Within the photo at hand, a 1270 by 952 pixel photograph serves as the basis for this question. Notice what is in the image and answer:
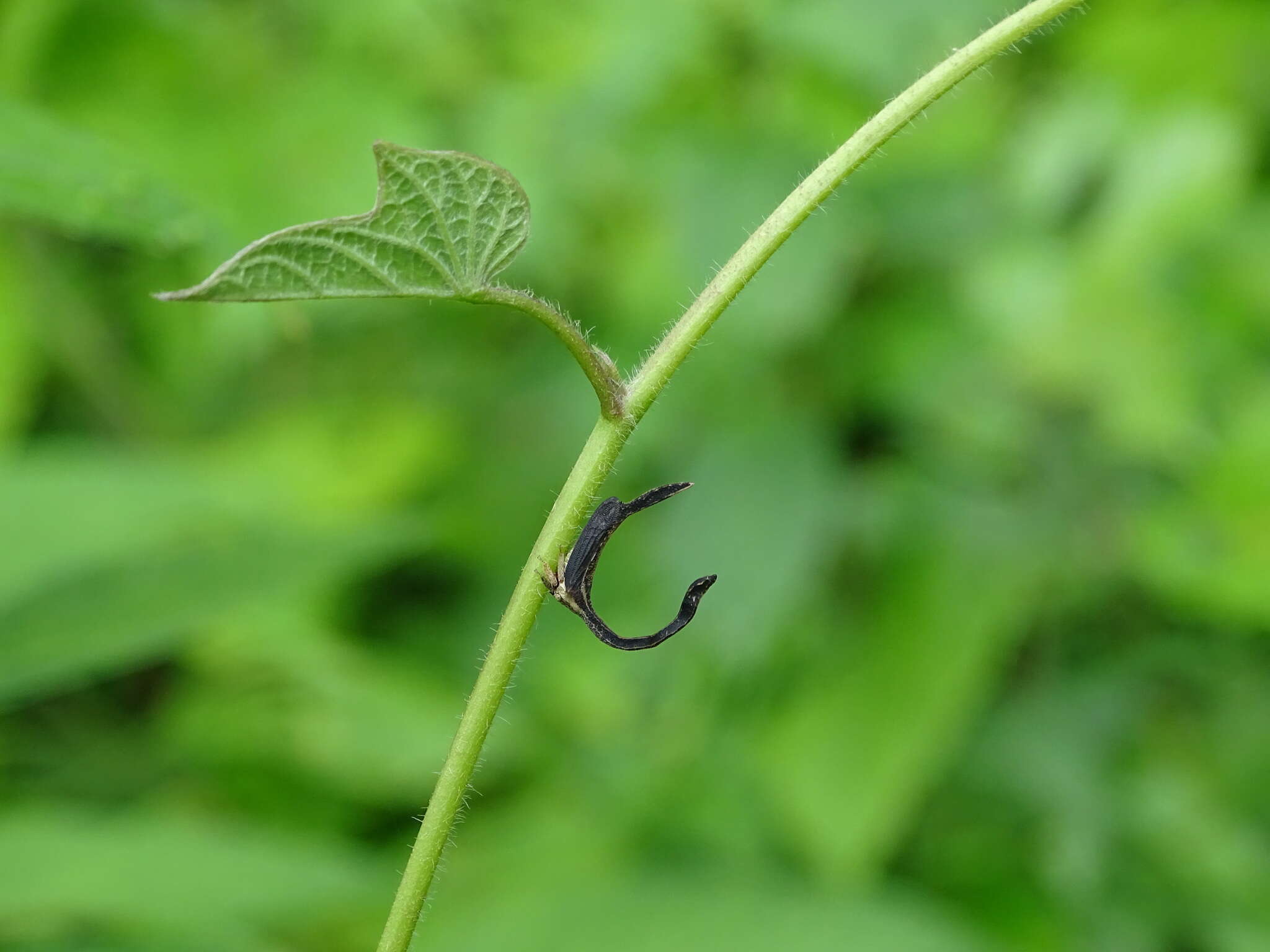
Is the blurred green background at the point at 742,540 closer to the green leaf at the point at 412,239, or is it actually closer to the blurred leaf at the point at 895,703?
the blurred leaf at the point at 895,703

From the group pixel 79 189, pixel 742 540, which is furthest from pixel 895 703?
pixel 79 189

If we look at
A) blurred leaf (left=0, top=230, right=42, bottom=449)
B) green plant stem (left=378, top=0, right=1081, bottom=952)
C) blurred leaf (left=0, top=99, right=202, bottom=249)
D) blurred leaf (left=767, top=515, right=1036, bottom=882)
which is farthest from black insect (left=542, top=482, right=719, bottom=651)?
blurred leaf (left=0, top=230, right=42, bottom=449)

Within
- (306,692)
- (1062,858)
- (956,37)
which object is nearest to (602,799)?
(306,692)

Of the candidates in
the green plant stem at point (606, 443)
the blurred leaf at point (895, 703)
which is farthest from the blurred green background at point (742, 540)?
the green plant stem at point (606, 443)

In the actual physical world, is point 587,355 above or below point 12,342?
above

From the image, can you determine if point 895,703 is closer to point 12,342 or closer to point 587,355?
point 587,355

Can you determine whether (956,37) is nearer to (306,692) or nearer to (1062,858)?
(1062,858)

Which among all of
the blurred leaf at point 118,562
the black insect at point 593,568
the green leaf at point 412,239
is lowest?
the blurred leaf at point 118,562
